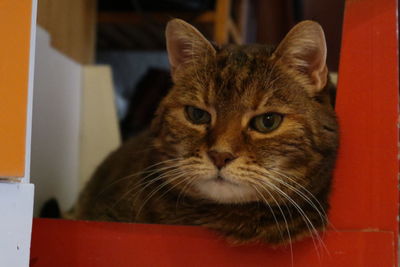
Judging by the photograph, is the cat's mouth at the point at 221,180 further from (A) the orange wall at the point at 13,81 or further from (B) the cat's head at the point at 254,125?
(A) the orange wall at the point at 13,81

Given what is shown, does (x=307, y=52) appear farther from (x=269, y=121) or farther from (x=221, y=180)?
(x=221, y=180)

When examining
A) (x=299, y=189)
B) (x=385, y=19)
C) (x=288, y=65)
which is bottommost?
(x=299, y=189)

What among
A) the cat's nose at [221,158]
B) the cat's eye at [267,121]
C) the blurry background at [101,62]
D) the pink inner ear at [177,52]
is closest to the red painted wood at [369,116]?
the cat's eye at [267,121]

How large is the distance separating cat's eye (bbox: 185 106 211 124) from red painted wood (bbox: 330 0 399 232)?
0.92 feet

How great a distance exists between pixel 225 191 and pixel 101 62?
6.27 feet

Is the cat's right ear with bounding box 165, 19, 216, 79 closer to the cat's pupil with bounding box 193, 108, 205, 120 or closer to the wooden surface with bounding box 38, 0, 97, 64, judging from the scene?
the cat's pupil with bounding box 193, 108, 205, 120

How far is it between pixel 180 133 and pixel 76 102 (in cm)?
80

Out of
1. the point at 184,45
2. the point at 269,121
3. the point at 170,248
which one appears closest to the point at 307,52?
the point at 269,121

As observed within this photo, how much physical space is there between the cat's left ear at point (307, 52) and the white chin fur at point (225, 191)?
0.26 metres

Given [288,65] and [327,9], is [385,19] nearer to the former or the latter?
[288,65]

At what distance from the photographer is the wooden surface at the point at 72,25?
56.7 inches

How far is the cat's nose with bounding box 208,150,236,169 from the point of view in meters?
0.90

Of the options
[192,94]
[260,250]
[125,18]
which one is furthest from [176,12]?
[260,250]

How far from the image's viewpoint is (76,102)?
5.65 feet
